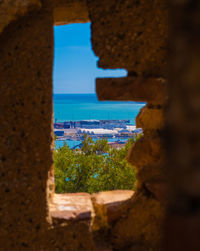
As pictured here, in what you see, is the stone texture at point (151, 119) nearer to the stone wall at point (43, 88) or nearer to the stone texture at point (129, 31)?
the stone wall at point (43, 88)

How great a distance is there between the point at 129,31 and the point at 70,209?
1.77 metres

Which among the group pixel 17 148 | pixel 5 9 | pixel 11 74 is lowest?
pixel 17 148

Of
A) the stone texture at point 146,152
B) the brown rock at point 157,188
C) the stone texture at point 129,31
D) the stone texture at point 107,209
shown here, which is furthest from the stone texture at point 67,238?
the stone texture at point 129,31

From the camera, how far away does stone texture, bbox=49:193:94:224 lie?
2.30m

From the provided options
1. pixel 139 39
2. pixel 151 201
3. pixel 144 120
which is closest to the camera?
pixel 139 39

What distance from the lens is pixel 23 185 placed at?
224 cm

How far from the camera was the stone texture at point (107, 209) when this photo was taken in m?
2.61

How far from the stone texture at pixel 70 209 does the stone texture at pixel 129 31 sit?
140cm

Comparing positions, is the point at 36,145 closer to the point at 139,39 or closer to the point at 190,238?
the point at 139,39

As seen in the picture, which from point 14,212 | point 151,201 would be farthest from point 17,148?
point 151,201

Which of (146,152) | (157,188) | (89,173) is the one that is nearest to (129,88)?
(146,152)

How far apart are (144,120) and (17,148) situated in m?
1.33

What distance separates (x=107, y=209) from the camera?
8.77 ft

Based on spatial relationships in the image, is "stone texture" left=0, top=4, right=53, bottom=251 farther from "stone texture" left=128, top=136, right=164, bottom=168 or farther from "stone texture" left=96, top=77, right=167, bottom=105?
"stone texture" left=128, top=136, right=164, bottom=168
